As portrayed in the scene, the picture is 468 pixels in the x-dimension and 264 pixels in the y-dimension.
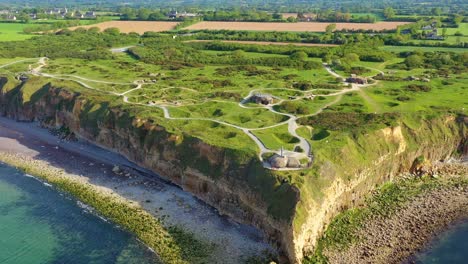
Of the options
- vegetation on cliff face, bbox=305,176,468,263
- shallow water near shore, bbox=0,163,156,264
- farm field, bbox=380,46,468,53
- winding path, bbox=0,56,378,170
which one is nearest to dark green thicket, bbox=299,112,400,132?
winding path, bbox=0,56,378,170

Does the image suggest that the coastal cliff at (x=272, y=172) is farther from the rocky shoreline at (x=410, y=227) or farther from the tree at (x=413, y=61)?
the tree at (x=413, y=61)

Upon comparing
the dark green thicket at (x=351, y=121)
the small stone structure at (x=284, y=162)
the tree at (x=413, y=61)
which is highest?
the tree at (x=413, y=61)

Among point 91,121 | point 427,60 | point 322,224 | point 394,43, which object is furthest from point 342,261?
point 394,43

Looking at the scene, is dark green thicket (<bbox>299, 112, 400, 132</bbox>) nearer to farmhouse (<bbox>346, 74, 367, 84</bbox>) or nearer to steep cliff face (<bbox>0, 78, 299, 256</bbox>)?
steep cliff face (<bbox>0, 78, 299, 256</bbox>)

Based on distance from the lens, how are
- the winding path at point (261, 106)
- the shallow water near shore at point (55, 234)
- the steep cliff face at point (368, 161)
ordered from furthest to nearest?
the winding path at point (261, 106)
the shallow water near shore at point (55, 234)
the steep cliff face at point (368, 161)

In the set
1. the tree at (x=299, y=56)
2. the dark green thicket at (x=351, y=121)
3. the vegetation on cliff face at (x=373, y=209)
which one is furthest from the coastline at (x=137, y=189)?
the tree at (x=299, y=56)

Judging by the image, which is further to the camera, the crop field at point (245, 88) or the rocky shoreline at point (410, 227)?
the crop field at point (245, 88)

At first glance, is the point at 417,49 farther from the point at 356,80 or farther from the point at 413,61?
the point at 356,80
